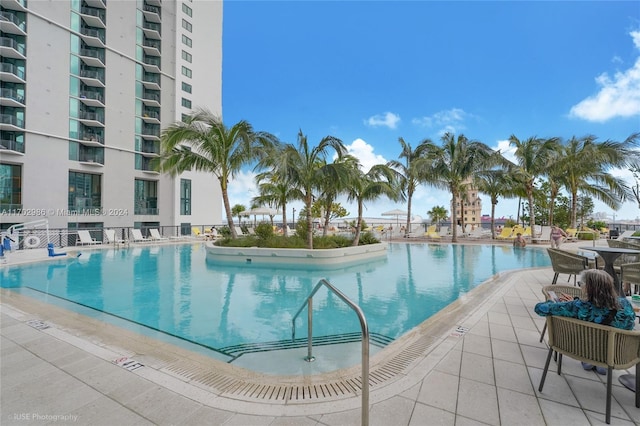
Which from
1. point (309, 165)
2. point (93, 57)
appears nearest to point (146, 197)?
point (93, 57)

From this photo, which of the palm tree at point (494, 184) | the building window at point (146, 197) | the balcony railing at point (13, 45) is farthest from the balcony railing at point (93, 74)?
the palm tree at point (494, 184)

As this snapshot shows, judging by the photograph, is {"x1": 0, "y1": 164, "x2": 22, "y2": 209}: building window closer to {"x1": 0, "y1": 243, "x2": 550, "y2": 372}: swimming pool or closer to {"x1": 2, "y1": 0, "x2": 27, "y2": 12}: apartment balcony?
{"x1": 2, "y1": 0, "x2": 27, "y2": 12}: apartment balcony

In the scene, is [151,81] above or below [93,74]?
above

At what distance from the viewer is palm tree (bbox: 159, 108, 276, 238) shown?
12352mm

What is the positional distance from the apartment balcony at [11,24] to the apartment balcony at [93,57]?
153 inches

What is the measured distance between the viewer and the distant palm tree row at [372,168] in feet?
36.3

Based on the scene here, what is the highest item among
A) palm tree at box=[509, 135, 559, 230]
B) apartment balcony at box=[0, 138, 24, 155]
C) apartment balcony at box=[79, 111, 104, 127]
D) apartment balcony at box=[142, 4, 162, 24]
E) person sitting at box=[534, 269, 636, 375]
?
apartment balcony at box=[142, 4, 162, 24]

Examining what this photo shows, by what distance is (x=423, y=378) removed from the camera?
104 inches

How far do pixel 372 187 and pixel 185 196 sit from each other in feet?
87.2

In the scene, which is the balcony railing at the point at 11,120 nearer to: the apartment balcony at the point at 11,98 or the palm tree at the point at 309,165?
the apartment balcony at the point at 11,98

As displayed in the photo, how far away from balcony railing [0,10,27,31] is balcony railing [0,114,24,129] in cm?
697

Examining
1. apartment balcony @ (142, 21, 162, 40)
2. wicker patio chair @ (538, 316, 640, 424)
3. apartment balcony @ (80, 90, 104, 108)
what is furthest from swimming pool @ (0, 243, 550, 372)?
apartment balcony @ (142, 21, 162, 40)

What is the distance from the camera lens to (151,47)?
30812 mm

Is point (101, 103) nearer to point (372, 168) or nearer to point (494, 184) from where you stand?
point (372, 168)
